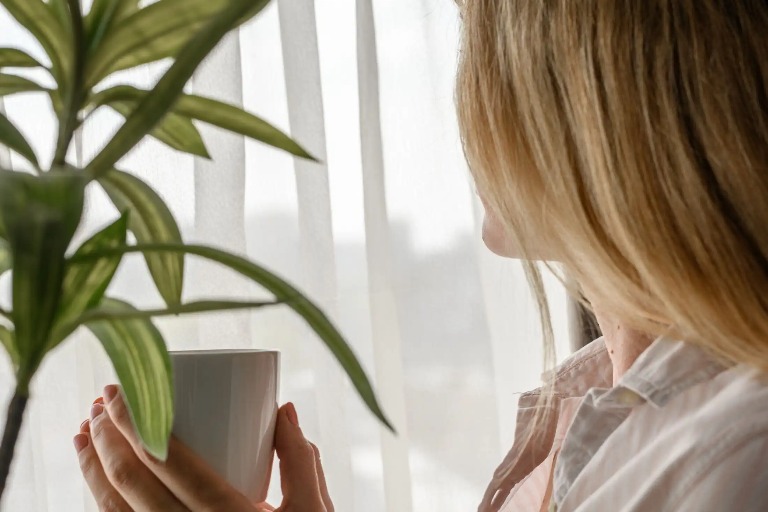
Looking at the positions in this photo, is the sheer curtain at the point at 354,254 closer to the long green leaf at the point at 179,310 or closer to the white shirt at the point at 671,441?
the white shirt at the point at 671,441

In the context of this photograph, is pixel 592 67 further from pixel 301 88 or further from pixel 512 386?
pixel 512 386

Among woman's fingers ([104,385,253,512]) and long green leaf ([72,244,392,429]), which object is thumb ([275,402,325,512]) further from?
long green leaf ([72,244,392,429])

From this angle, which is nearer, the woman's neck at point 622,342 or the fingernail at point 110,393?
the fingernail at point 110,393

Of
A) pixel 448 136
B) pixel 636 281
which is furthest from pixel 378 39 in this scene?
pixel 636 281

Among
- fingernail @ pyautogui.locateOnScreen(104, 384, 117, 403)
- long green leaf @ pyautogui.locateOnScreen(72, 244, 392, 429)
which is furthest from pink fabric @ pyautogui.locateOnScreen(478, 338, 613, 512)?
long green leaf @ pyautogui.locateOnScreen(72, 244, 392, 429)

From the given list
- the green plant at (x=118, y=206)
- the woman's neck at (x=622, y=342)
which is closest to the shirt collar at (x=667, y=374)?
the woman's neck at (x=622, y=342)

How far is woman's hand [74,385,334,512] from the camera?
53 centimetres

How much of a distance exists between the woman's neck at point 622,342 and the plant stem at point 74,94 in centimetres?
56

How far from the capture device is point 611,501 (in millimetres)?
627

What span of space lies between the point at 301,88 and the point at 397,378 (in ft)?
1.31

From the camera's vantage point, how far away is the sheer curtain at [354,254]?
37.5 inches

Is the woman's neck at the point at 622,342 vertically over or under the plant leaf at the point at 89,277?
under

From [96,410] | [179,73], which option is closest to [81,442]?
[96,410]

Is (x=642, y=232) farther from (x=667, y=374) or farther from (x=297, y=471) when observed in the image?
(x=297, y=471)
